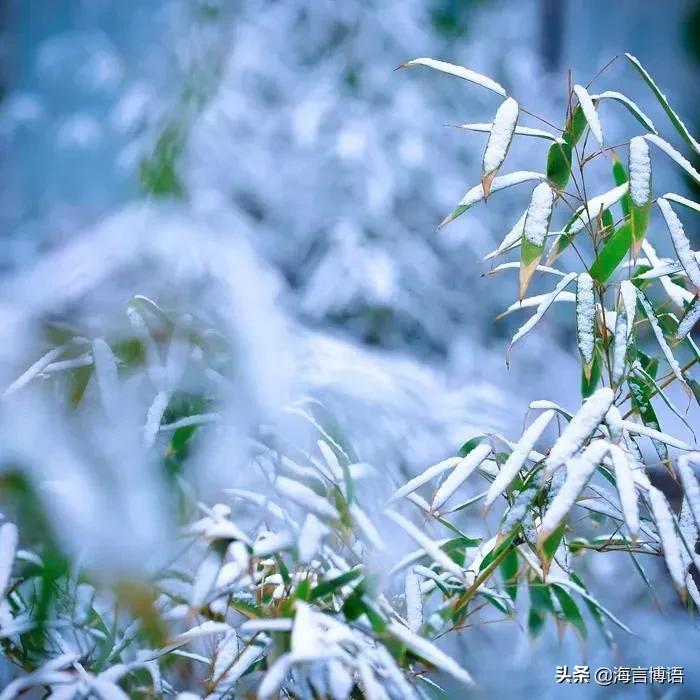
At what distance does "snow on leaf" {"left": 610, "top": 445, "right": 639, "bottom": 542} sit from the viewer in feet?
1.94

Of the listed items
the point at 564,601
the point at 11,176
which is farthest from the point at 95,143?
the point at 564,601

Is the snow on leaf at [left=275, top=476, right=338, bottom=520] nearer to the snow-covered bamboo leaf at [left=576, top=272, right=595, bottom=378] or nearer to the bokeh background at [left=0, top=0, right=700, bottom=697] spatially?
the snow-covered bamboo leaf at [left=576, top=272, right=595, bottom=378]

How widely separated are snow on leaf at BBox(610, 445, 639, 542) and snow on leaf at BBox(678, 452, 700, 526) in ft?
0.18

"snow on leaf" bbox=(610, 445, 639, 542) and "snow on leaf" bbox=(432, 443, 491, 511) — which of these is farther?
"snow on leaf" bbox=(432, 443, 491, 511)

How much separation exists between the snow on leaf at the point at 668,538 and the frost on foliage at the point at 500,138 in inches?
10.9

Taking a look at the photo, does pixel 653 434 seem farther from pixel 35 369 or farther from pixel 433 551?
pixel 35 369

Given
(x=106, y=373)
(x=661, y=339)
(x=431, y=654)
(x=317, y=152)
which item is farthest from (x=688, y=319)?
(x=317, y=152)

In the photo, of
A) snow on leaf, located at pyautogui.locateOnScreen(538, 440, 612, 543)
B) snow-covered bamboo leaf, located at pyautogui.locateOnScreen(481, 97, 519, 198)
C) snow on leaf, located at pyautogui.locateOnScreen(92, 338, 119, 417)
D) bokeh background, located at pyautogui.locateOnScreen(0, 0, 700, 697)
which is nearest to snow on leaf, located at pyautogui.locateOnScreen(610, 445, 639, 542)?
snow on leaf, located at pyautogui.locateOnScreen(538, 440, 612, 543)

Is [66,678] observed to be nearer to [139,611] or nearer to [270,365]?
[139,611]

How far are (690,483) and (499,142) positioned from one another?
0.31 m

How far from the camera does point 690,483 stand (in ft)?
2.17

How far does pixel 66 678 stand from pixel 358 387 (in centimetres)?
46

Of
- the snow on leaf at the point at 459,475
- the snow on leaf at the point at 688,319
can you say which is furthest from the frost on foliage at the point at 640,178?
the snow on leaf at the point at 459,475

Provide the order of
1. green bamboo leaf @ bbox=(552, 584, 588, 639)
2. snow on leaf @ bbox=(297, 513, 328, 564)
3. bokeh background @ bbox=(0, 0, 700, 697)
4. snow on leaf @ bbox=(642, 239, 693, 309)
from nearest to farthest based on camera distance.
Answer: snow on leaf @ bbox=(297, 513, 328, 564) → green bamboo leaf @ bbox=(552, 584, 588, 639) → snow on leaf @ bbox=(642, 239, 693, 309) → bokeh background @ bbox=(0, 0, 700, 697)
